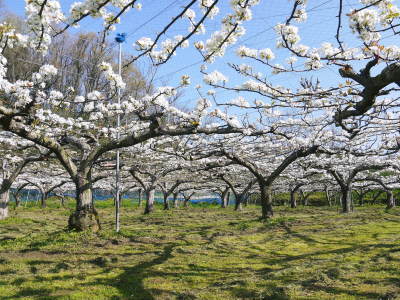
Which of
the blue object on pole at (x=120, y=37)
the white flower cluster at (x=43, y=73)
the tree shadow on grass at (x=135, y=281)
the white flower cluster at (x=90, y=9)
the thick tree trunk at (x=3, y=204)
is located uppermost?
the blue object on pole at (x=120, y=37)

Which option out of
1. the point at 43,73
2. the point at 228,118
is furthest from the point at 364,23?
the point at 228,118

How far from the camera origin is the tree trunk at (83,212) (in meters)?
9.09

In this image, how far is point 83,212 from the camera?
918 centimetres

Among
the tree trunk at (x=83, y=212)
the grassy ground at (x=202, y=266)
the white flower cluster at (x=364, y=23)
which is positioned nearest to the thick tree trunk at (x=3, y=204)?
the grassy ground at (x=202, y=266)

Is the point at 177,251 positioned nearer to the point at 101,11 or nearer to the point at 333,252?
the point at 333,252

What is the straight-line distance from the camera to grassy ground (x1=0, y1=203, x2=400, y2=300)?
16.2 feet

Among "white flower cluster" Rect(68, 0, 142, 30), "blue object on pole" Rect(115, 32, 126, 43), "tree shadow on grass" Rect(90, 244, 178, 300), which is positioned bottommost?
"tree shadow on grass" Rect(90, 244, 178, 300)

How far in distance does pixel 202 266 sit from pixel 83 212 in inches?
161

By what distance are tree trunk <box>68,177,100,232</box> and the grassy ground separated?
14.7 inches

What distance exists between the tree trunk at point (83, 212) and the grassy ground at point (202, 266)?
37 cm

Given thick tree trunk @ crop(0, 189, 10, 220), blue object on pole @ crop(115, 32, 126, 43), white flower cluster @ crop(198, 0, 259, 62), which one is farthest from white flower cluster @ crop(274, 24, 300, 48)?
thick tree trunk @ crop(0, 189, 10, 220)

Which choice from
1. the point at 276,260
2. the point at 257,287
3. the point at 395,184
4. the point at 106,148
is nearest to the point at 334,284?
the point at 257,287

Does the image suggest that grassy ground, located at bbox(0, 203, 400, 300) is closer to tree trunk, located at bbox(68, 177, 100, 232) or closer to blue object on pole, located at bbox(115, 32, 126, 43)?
tree trunk, located at bbox(68, 177, 100, 232)

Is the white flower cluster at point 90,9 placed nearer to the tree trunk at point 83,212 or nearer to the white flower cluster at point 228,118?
the white flower cluster at point 228,118
